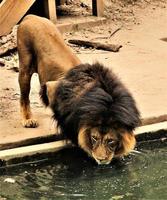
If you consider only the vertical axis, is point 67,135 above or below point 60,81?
below

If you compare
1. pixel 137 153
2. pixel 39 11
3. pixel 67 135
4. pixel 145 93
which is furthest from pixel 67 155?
pixel 39 11

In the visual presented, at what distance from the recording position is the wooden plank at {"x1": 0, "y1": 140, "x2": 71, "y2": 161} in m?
5.50

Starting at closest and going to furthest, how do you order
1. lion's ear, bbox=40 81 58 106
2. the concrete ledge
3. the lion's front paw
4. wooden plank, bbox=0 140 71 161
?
1. wooden plank, bbox=0 140 71 161
2. lion's ear, bbox=40 81 58 106
3. the lion's front paw
4. the concrete ledge

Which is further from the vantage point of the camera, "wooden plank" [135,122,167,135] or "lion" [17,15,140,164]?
"wooden plank" [135,122,167,135]

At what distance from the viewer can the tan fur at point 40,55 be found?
6020mm

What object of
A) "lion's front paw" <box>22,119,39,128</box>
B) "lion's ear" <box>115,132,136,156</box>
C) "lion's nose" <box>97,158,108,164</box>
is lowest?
"lion's front paw" <box>22,119,39,128</box>

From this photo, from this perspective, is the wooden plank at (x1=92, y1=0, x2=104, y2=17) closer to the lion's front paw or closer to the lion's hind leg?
the lion's hind leg

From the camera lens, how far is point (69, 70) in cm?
570

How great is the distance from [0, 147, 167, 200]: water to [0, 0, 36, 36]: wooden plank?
4.24m

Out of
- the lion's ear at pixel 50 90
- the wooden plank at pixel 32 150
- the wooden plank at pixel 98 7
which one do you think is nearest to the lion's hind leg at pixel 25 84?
the lion's ear at pixel 50 90

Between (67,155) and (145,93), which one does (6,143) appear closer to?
(67,155)

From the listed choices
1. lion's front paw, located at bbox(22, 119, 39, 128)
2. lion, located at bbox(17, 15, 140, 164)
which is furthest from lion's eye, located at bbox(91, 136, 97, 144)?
lion's front paw, located at bbox(22, 119, 39, 128)

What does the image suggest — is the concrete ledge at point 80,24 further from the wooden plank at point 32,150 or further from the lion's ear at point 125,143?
the lion's ear at point 125,143

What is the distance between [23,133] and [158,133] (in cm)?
125
